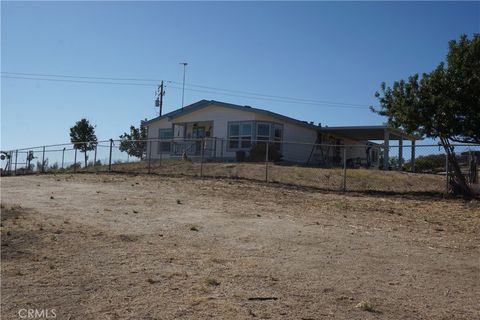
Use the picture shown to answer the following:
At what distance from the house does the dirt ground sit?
15.2 metres

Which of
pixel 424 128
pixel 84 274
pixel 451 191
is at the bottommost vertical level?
pixel 84 274

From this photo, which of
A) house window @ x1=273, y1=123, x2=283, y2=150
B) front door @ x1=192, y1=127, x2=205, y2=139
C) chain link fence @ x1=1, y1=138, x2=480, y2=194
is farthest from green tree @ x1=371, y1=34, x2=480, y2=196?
front door @ x1=192, y1=127, x2=205, y2=139

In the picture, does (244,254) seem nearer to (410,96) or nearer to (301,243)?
(301,243)

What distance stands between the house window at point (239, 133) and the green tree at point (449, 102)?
42.1 ft

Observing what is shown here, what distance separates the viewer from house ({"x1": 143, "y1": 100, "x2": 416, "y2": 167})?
27969 mm

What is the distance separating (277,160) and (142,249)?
776 inches

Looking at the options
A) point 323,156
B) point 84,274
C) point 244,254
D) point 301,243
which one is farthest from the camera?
→ point 323,156

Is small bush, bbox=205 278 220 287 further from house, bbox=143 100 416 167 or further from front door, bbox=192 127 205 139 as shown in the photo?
front door, bbox=192 127 205 139

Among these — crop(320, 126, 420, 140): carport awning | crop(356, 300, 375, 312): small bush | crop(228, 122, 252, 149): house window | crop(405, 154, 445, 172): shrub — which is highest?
crop(320, 126, 420, 140): carport awning

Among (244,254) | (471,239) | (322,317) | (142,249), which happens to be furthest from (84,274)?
(471,239)

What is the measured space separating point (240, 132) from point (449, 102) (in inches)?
608

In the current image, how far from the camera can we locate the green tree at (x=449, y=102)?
47.2ft

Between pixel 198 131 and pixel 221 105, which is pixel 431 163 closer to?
pixel 221 105

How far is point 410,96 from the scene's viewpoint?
15.6 meters
